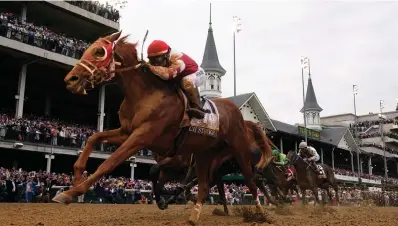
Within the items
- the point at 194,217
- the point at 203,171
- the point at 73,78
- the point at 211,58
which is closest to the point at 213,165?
the point at 203,171

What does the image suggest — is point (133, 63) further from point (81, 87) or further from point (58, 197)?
point (58, 197)

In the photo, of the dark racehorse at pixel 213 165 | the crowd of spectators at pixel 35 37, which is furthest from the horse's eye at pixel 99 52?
the crowd of spectators at pixel 35 37

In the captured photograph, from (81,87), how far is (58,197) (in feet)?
5.51

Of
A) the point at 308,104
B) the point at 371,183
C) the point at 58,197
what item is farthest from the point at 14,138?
the point at 308,104

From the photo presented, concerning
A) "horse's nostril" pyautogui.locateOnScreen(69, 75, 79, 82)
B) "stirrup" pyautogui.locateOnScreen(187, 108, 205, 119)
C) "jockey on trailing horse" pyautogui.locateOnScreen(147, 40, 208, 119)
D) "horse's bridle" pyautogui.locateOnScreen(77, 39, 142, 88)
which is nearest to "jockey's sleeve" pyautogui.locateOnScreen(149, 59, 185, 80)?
"jockey on trailing horse" pyautogui.locateOnScreen(147, 40, 208, 119)

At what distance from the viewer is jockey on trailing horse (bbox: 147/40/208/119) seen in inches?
262

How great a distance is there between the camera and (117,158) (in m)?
5.42

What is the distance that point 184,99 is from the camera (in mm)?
6641

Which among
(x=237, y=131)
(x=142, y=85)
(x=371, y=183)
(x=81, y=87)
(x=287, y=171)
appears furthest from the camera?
(x=371, y=183)

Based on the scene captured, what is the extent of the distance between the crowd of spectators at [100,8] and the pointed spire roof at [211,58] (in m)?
29.2

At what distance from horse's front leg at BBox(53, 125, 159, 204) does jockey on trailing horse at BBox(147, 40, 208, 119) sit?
3.49 ft

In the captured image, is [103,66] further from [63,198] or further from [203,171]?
[203,171]

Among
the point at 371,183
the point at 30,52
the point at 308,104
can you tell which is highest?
the point at 308,104

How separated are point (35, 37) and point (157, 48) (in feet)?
73.9
